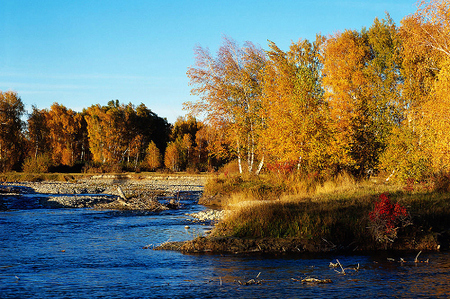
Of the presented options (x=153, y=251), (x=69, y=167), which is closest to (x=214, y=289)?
(x=153, y=251)

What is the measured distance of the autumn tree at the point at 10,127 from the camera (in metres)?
61.8

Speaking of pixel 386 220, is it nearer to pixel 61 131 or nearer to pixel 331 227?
pixel 331 227

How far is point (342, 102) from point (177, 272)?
23.8 metres

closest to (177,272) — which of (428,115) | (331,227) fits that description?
(331,227)

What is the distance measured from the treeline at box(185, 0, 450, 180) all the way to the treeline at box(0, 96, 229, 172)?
28389 mm

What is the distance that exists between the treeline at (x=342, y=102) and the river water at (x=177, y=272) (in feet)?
33.7

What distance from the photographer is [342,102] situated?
31453 millimetres

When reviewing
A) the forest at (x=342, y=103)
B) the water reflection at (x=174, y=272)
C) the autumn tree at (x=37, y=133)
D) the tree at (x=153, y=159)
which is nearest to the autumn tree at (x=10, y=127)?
the autumn tree at (x=37, y=133)

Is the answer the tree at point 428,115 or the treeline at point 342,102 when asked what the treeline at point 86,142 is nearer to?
the treeline at point 342,102

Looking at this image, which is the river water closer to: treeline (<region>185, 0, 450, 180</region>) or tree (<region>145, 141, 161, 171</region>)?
treeline (<region>185, 0, 450, 180</region>)

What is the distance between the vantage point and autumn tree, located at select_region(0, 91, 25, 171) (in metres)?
61.8

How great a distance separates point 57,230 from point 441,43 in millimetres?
20408

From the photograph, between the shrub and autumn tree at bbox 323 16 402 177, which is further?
autumn tree at bbox 323 16 402 177

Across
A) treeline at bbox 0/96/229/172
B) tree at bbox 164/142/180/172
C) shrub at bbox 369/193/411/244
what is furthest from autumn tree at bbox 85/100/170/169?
shrub at bbox 369/193/411/244
